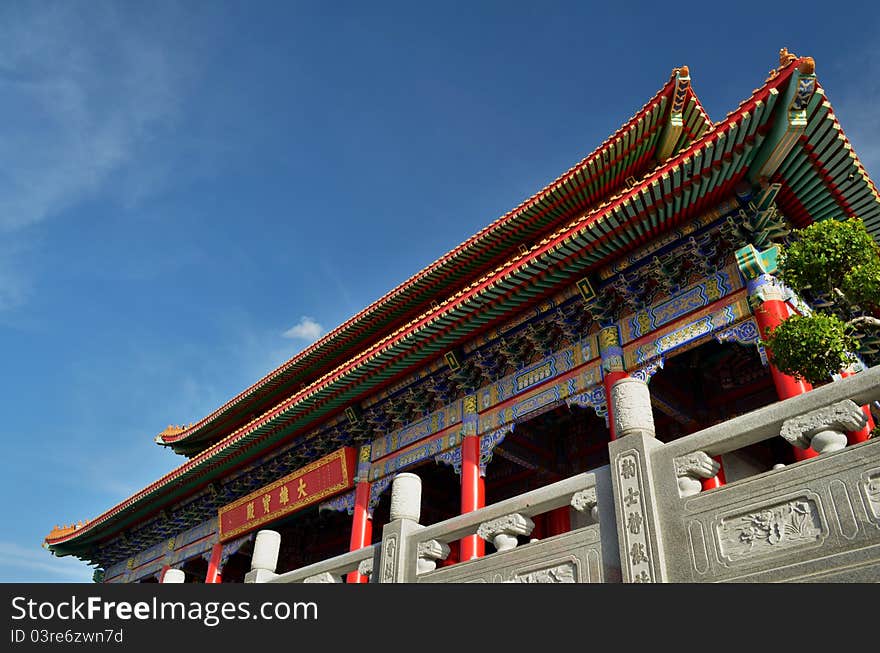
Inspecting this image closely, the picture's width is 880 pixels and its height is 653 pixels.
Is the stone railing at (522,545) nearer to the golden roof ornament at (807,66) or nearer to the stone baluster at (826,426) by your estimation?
the stone baluster at (826,426)

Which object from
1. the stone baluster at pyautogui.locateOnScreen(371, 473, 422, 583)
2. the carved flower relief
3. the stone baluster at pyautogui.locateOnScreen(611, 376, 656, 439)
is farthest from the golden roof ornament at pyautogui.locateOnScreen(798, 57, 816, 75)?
the stone baluster at pyautogui.locateOnScreen(371, 473, 422, 583)

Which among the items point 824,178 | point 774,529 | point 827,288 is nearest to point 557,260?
point 824,178

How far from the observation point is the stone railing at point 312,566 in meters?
7.41

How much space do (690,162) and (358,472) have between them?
812cm

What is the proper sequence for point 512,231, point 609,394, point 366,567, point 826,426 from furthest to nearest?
point 512,231 < point 609,394 < point 366,567 < point 826,426

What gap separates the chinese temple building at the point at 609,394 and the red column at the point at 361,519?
48 millimetres

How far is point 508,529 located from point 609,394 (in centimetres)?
395

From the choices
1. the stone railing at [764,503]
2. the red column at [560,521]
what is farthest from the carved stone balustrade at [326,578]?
the red column at [560,521]

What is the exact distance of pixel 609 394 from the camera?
31.4ft

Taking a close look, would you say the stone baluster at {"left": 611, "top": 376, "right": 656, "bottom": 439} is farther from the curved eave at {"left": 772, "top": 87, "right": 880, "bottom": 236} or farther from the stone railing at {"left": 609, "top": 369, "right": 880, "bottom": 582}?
the curved eave at {"left": 772, "top": 87, "right": 880, "bottom": 236}

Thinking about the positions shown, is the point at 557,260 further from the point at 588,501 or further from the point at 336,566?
the point at 336,566
